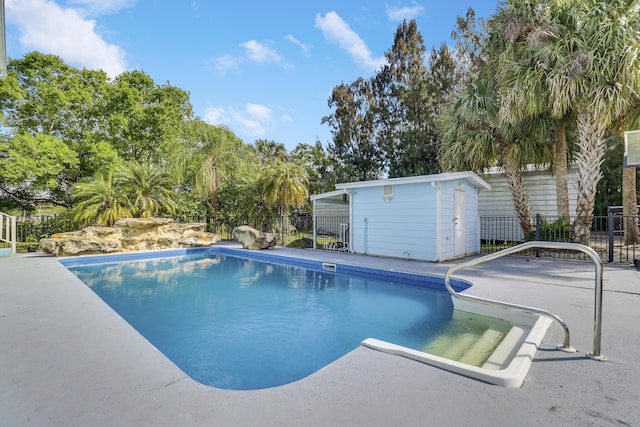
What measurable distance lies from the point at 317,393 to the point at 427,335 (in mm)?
2566

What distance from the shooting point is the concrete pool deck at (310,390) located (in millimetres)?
1937

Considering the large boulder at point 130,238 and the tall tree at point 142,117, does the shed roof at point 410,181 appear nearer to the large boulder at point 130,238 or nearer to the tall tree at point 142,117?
the large boulder at point 130,238

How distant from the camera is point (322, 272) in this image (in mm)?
8781

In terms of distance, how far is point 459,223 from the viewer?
30.6 ft

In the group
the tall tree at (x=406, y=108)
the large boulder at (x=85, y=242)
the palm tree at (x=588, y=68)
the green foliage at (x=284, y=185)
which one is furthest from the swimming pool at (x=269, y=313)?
the tall tree at (x=406, y=108)

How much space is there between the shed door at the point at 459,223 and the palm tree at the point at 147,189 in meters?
10.7

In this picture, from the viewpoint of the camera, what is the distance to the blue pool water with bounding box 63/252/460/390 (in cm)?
366

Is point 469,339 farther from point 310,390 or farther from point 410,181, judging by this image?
point 410,181

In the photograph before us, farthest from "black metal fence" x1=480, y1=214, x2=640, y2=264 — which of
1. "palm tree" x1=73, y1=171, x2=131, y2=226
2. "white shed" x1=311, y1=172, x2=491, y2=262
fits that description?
"palm tree" x1=73, y1=171, x2=131, y2=226

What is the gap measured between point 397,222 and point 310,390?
7427 millimetres

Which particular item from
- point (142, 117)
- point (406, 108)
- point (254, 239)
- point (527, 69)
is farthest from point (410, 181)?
point (142, 117)

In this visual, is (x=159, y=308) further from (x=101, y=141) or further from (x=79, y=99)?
(x=79, y=99)

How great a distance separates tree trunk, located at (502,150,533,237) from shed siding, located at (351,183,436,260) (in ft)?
13.0

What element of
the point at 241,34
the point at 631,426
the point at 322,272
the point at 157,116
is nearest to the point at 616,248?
the point at 322,272
